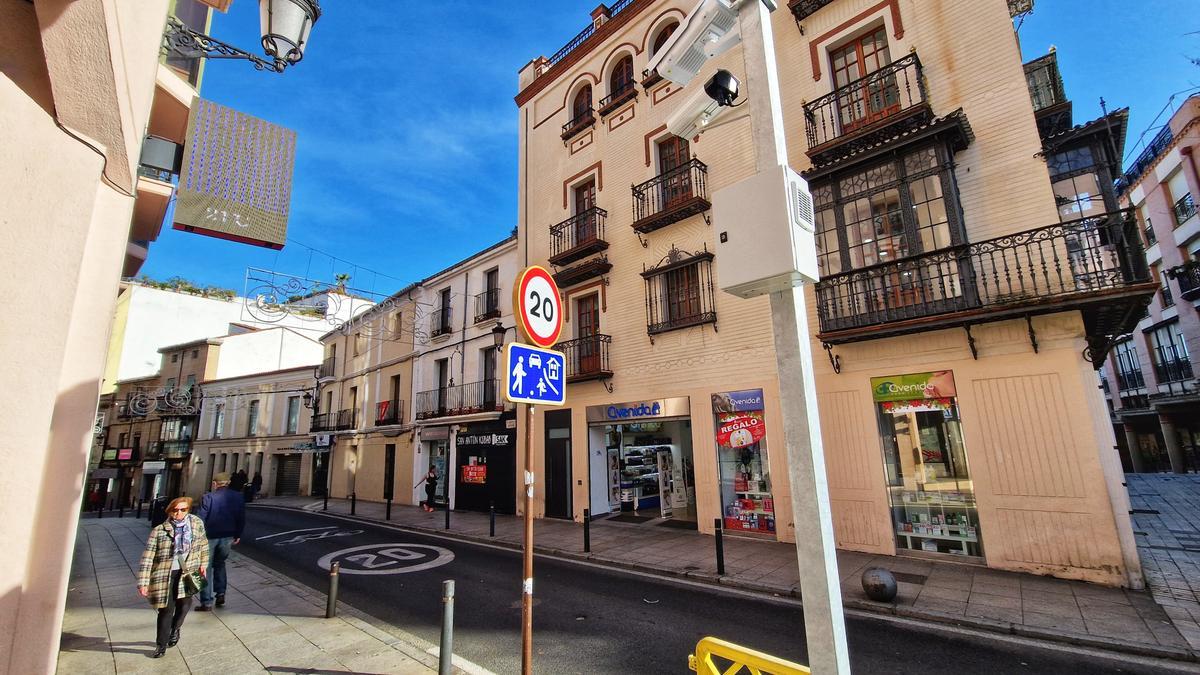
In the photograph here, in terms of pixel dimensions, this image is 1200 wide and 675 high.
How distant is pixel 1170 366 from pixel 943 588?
2815cm

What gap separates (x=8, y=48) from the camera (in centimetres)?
254

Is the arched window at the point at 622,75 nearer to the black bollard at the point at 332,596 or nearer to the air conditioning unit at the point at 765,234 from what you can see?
the air conditioning unit at the point at 765,234

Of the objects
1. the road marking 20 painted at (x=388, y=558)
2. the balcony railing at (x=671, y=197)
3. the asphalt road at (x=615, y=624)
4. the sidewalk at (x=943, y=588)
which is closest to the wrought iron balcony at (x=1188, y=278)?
the sidewalk at (x=943, y=588)

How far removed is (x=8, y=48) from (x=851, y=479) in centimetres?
1155

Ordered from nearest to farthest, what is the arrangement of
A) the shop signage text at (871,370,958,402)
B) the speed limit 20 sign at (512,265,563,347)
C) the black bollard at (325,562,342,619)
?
1. the speed limit 20 sign at (512,265,563,347)
2. the black bollard at (325,562,342,619)
3. the shop signage text at (871,370,958,402)

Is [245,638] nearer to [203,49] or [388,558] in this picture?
[388,558]

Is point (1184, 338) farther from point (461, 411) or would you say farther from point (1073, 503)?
point (461, 411)

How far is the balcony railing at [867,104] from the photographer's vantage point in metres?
9.72

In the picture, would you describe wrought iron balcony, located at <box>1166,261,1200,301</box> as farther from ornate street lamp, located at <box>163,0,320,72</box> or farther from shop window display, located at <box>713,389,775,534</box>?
ornate street lamp, located at <box>163,0,320,72</box>

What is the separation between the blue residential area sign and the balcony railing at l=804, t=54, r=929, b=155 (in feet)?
29.1

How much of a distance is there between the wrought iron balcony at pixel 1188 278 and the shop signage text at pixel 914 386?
71.0ft

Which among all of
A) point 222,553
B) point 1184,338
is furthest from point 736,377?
point 1184,338

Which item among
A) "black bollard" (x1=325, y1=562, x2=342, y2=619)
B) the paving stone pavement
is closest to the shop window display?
the paving stone pavement

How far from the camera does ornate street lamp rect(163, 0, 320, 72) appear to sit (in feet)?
12.6
